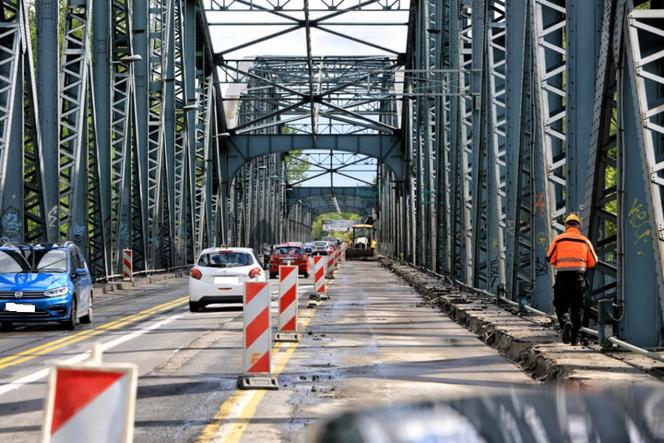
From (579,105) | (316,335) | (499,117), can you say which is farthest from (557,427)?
(499,117)

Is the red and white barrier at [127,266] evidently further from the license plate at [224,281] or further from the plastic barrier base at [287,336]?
the plastic barrier base at [287,336]

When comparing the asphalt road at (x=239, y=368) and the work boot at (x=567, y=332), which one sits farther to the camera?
the work boot at (x=567, y=332)

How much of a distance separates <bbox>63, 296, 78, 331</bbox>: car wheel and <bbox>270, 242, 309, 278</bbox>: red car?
28895 mm

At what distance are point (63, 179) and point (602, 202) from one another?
958 inches

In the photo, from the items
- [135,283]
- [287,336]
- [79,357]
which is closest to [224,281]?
[287,336]

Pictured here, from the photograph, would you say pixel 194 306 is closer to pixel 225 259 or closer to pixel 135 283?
pixel 225 259

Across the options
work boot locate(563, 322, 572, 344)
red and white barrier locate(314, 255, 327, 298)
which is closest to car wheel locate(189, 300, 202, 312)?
red and white barrier locate(314, 255, 327, 298)

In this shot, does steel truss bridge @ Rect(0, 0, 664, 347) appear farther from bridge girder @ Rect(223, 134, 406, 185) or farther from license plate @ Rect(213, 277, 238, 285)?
license plate @ Rect(213, 277, 238, 285)

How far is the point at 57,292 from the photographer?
813 inches

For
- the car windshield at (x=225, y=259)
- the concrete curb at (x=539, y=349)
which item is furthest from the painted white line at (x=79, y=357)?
the concrete curb at (x=539, y=349)

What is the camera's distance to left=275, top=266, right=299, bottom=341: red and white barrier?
19.1 metres

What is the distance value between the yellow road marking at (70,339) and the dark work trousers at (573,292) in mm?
6488

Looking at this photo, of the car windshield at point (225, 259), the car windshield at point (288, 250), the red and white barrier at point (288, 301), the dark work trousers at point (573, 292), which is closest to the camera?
the dark work trousers at point (573, 292)

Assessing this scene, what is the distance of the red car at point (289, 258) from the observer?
51031 mm
